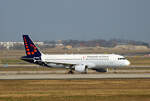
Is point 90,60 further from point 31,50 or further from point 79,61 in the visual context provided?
point 31,50

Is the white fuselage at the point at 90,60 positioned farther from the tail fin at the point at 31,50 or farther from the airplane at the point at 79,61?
the tail fin at the point at 31,50

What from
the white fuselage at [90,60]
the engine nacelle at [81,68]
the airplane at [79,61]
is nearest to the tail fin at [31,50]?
the airplane at [79,61]

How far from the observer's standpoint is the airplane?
76.1 m

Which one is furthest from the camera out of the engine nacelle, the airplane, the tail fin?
the tail fin

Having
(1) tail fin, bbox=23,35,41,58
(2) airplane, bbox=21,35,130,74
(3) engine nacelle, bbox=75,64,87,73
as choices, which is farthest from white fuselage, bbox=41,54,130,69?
(1) tail fin, bbox=23,35,41,58

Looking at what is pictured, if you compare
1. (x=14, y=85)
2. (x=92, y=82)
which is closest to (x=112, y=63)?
(x=92, y=82)

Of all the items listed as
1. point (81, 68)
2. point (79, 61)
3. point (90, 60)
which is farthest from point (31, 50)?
point (90, 60)

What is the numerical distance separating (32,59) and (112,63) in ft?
52.2

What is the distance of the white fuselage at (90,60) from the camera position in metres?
76.2

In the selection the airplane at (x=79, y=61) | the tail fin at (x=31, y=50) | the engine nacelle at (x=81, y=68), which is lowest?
the engine nacelle at (x=81, y=68)

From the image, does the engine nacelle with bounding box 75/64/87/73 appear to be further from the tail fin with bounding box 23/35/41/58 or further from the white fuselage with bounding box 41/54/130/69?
the tail fin with bounding box 23/35/41/58

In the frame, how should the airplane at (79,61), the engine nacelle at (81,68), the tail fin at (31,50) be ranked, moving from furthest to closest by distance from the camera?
the tail fin at (31,50), the airplane at (79,61), the engine nacelle at (81,68)

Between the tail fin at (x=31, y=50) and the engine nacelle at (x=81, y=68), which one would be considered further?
the tail fin at (x=31, y=50)

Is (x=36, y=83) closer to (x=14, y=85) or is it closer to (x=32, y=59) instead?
(x=14, y=85)
